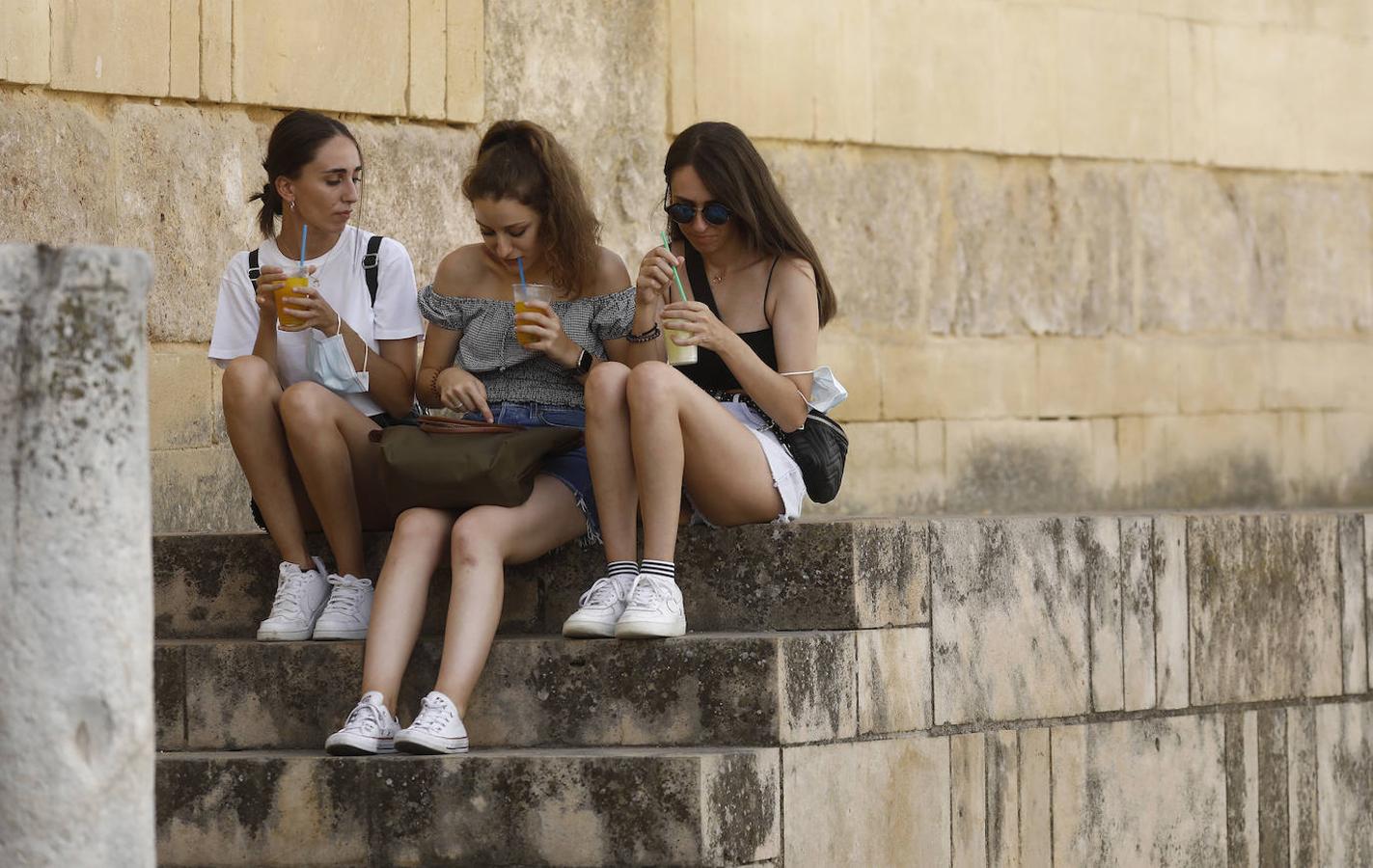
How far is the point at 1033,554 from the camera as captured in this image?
5.68 m

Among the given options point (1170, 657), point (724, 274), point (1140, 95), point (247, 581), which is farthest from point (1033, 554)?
point (1140, 95)

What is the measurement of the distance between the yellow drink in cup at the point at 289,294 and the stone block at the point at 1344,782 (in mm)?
3400

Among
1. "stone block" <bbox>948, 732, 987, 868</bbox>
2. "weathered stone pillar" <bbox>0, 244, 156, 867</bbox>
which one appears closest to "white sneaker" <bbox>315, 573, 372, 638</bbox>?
"stone block" <bbox>948, 732, 987, 868</bbox>

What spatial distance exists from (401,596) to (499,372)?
72cm

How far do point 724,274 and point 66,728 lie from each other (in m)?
2.50

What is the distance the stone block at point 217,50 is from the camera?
7180mm

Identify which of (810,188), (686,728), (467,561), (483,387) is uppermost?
(810,188)

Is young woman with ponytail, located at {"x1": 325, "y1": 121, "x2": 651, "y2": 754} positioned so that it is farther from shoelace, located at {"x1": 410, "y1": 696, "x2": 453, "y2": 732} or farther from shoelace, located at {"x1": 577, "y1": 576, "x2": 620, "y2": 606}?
shoelace, located at {"x1": 577, "y1": 576, "x2": 620, "y2": 606}

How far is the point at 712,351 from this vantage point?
5332 mm

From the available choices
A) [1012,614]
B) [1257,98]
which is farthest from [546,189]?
[1257,98]

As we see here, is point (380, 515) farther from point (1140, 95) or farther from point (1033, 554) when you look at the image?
point (1140, 95)

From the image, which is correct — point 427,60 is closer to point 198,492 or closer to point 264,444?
point 198,492

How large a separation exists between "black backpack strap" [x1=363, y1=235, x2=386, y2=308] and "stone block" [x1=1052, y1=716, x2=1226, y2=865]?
6.96 ft

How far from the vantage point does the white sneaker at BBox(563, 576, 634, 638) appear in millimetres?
4910
